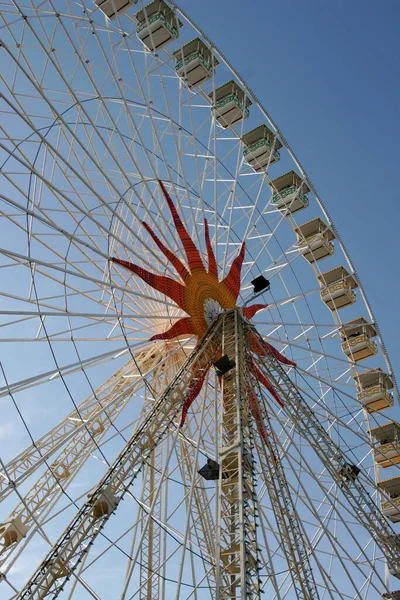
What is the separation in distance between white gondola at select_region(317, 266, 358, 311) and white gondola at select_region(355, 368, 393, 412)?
3.21 m

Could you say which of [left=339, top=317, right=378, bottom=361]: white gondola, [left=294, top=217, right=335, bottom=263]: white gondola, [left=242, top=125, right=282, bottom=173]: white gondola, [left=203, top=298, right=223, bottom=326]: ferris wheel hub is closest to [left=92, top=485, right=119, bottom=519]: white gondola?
[left=203, top=298, right=223, bottom=326]: ferris wheel hub

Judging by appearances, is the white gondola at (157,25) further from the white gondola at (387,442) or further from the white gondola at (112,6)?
the white gondola at (387,442)

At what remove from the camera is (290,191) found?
28.3 metres

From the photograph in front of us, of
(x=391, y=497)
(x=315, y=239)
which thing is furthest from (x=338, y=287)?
(x=391, y=497)

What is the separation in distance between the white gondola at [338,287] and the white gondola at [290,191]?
3115 millimetres

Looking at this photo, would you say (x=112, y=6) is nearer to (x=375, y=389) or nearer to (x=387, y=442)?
(x=375, y=389)

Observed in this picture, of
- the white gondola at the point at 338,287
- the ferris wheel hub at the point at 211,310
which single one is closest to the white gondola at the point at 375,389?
the white gondola at the point at 338,287

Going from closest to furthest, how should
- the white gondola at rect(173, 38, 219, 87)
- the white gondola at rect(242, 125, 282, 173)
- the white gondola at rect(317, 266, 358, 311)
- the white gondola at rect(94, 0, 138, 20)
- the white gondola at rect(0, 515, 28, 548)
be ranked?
1. the white gondola at rect(0, 515, 28, 548)
2. the white gondola at rect(94, 0, 138, 20)
3. the white gondola at rect(173, 38, 219, 87)
4. the white gondola at rect(242, 125, 282, 173)
5. the white gondola at rect(317, 266, 358, 311)

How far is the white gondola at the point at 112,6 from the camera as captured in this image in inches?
898

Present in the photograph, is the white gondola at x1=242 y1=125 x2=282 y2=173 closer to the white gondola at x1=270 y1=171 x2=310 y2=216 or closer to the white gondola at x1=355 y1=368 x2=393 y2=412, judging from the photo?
the white gondola at x1=270 y1=171 x2=310 y2=216

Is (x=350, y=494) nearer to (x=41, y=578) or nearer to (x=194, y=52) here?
(x=41, y=578)

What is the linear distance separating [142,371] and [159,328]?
5.51 ft

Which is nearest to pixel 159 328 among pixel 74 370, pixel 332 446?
pixel 74 370

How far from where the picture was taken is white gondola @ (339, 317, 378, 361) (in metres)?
28.0
